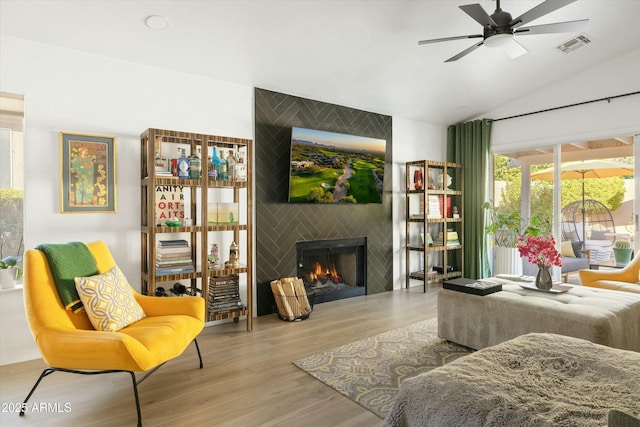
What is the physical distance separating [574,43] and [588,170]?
5.34 feet

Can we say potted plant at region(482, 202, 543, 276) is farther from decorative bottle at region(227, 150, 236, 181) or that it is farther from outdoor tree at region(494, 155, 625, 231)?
decorative bottle at region(227, 150, 236, 181)

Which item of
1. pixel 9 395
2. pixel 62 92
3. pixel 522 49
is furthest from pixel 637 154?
pixel 9 395

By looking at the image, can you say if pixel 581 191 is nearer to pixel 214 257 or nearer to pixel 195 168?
pixel 214 257

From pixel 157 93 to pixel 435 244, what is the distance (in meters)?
4.19

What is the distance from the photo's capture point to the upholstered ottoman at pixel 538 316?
2541 mm

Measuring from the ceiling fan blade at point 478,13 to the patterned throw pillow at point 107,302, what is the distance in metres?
2.90

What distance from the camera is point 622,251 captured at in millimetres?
4547

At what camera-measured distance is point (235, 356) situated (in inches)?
120

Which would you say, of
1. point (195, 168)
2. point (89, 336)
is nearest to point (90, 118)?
point (195, 168)

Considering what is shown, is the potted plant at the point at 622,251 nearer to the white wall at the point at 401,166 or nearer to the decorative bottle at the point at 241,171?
the white wall at the point at 401,166

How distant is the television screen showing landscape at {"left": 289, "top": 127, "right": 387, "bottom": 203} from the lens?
14.5 feet

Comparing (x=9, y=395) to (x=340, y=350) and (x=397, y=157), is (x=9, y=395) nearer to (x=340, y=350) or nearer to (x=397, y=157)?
(x=340, y=350)

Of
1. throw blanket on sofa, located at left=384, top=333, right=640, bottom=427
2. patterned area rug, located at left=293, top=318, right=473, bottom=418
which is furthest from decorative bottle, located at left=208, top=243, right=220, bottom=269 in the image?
throw blanket on sofa, located at left=384, top=333, right=640, bottom=427

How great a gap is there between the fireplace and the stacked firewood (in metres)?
0.39
